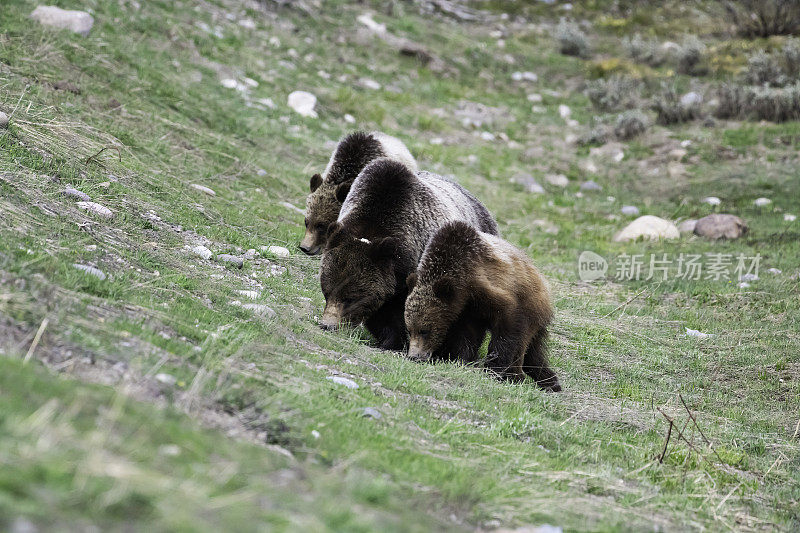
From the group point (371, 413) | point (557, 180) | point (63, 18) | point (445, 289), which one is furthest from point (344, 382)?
point (557, 180)

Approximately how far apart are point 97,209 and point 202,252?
1.04 meters

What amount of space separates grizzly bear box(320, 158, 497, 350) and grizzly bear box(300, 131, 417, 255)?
5.93ft

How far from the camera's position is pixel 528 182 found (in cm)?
1554

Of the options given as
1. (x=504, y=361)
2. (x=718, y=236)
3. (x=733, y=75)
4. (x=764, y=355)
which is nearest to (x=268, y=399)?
(x=504, y=361)

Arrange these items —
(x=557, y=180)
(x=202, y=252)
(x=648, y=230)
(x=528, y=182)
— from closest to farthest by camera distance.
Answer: (x=202, y=252) < (x=648, y=230) < (x=528, y=182) < (x=557, y=180)

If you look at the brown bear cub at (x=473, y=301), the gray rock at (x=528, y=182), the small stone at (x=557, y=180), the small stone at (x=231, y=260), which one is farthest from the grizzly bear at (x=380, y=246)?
the small stone at (x=557, y=180)

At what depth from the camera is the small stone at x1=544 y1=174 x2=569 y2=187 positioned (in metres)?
15.7

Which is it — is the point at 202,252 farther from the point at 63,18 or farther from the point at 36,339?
the point at 63,18

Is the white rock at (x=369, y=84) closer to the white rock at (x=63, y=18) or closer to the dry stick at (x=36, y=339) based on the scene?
the white rock at (x=63, y=18)

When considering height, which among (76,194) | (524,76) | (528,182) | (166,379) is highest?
(166,379)

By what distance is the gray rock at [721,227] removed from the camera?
12578 mm

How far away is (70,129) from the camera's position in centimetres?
895

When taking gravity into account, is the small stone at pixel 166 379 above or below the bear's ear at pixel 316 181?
above

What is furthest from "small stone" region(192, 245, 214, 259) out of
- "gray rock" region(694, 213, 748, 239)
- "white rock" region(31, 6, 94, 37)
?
"gray rock" region(694, 213, 748, 239)
